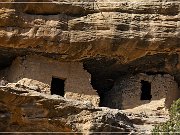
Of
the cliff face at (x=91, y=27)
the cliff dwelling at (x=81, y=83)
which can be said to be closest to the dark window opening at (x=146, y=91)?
the cliff dwelling at (x=81, y=83)

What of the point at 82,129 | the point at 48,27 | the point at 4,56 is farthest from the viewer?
the point at 4,56

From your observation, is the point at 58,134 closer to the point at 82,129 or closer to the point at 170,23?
the point at 82,129

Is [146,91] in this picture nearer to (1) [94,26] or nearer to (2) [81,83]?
(2) [81,83]

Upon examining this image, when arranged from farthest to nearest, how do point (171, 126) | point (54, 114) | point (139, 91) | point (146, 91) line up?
point (146, 91)
point (139, 91)
point (54, 114)
point (171, 126)

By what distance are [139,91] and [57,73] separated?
2093 mm

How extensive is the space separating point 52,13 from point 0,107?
3.41 metres

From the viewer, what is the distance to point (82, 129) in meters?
11.6

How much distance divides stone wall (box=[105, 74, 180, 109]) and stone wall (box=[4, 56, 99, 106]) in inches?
30.0

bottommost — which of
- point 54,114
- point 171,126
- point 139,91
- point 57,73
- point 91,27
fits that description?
point 171,126

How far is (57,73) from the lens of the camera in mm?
15227

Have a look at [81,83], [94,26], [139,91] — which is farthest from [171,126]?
[81,83]

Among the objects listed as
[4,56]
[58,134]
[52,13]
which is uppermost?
[52,13]

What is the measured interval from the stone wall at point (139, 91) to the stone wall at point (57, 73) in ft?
2.50

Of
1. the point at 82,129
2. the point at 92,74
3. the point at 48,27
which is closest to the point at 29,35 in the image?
the point at 48,27
